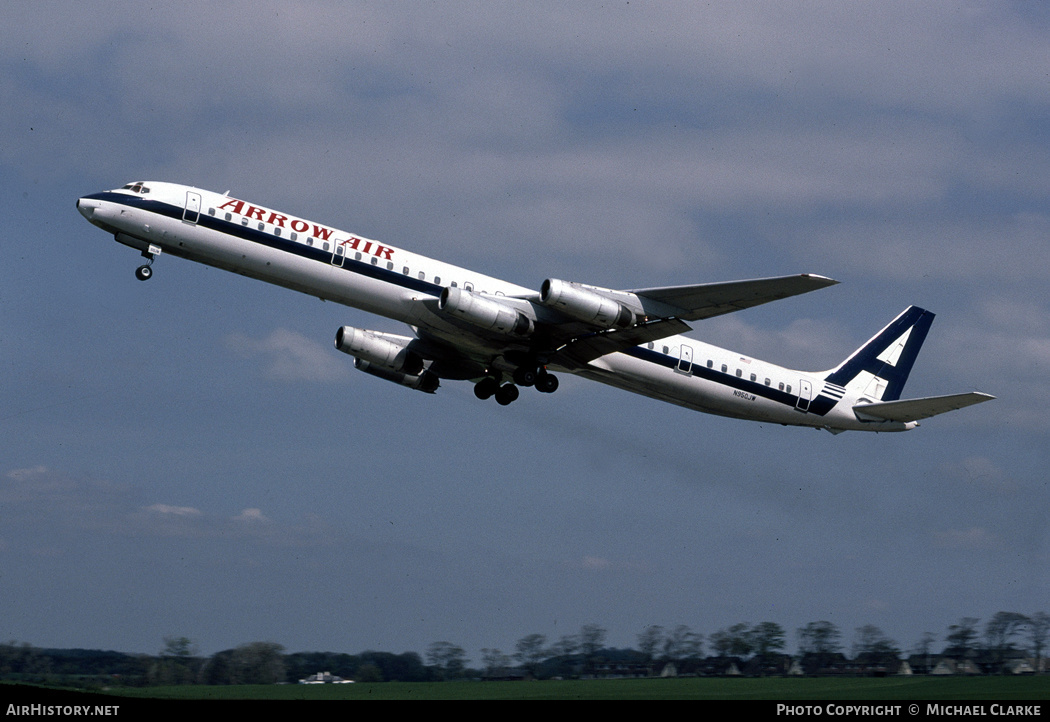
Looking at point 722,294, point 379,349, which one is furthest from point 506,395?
point 722,294

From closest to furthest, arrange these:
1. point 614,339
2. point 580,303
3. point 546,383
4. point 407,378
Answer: point 580,303, point 614,339, point 546,383, point 407,378

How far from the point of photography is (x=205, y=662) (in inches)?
1619

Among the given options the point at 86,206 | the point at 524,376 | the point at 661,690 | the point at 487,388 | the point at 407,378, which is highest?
the point at 86,206

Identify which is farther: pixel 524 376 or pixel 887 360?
pixel 887 360

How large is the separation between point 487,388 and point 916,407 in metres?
18.1

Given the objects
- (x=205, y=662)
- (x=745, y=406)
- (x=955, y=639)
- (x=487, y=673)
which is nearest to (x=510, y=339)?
(x=745, y=406)

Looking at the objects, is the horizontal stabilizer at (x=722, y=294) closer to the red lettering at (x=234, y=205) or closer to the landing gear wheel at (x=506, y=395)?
the landing gear wheel at (x=506, y=395)

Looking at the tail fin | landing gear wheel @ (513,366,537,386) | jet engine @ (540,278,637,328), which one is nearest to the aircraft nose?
jet engine @ (540,278,637,328)

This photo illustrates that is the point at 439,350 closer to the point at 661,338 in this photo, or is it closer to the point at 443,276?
the point at 443,276

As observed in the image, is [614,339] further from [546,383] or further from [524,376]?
[524,376]

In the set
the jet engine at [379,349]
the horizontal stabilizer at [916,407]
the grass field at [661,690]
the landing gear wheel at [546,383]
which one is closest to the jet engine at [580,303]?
the landing gear wheel at [546,383]

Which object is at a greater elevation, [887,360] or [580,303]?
[887,360]

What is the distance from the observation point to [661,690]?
40562 millimetres

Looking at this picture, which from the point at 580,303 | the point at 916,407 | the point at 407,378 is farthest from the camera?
the point at 407,378
